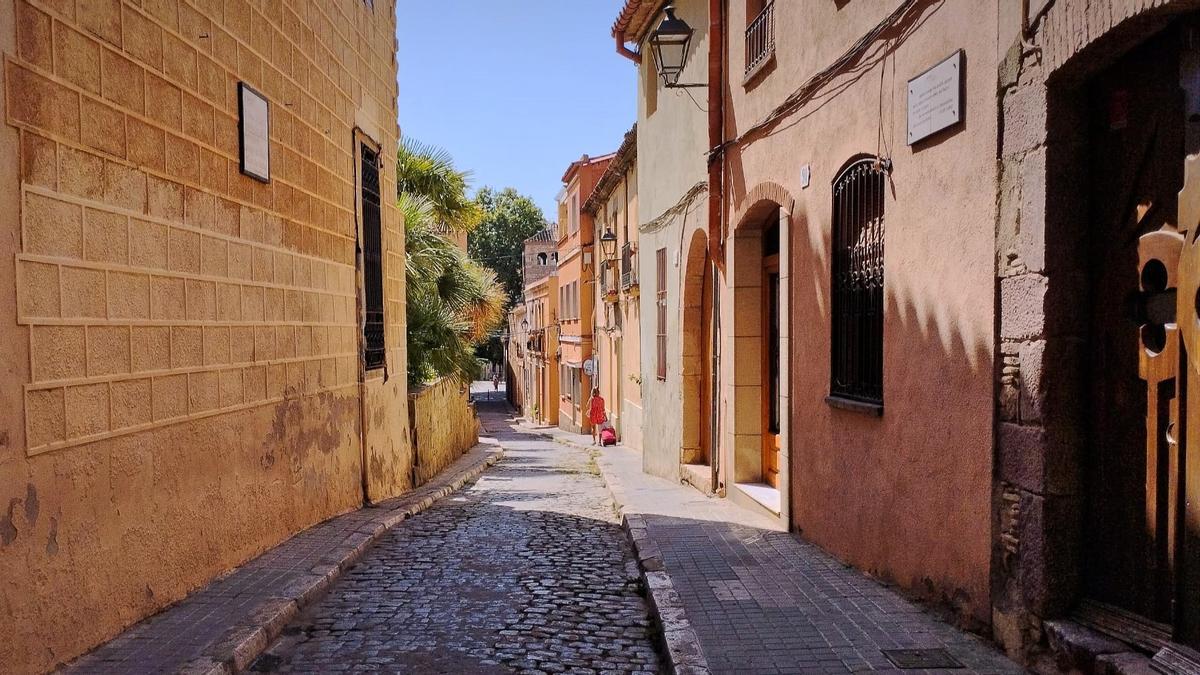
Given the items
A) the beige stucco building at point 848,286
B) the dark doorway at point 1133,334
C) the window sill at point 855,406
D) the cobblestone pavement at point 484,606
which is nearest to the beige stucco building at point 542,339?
the beige stucco building at point 848,286

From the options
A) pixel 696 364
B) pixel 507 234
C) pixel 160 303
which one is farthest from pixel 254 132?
pixel 507 234

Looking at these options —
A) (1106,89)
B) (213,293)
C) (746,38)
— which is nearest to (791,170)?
(746,38)

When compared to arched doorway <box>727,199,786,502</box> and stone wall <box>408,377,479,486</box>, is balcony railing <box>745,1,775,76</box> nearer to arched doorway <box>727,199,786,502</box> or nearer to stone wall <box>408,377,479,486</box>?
arched doorway <box>727,199,786,502</box>

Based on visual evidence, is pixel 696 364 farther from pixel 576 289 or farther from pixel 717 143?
pixel 576 289

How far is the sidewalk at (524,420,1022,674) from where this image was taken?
468 centimetres

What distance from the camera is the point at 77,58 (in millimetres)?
4793

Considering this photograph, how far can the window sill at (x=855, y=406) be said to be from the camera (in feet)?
20.9

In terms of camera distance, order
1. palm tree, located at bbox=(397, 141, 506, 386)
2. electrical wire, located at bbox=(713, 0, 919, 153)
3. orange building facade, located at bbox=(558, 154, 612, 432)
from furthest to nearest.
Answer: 1. orange building facade, located at bbox=(558, 154, 612, 432)
2. palm tree, located at bbox=(397, 141, 506, 386)
3. electrical wire, located at bbox=(713, 0, 919, 153)

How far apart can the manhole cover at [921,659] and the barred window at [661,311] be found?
917 centimetres

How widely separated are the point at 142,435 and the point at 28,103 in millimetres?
1896

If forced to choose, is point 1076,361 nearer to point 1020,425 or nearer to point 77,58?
point 1020,425

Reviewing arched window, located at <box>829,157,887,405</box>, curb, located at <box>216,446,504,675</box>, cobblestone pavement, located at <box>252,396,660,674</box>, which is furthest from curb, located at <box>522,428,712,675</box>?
curb, located at <box>216,446,504,675</box>

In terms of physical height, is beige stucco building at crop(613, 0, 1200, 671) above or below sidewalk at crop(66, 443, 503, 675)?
above

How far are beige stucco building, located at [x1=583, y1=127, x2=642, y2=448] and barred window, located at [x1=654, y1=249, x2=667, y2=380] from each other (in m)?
4.08
